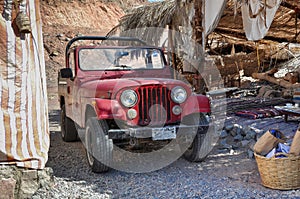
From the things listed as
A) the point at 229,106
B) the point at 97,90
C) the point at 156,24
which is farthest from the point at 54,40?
the point at 97,90

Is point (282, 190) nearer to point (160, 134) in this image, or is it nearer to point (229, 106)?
point (160, 134)

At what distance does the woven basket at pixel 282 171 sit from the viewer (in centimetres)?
382

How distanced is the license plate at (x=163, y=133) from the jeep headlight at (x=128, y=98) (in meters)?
0.46

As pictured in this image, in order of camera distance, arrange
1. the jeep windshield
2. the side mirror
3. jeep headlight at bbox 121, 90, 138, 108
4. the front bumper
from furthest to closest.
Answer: the jeep windshield, the side mirror, jeep headlight at bbox 121, 90, 138, 108, the front bumper

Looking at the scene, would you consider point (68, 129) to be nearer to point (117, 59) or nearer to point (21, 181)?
point (117, 59)

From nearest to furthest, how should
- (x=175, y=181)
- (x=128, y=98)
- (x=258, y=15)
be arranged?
(x=175, y=181)
(x=128, y=98)
(x=258, y=15)

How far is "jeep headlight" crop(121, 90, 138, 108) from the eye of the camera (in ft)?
15.0

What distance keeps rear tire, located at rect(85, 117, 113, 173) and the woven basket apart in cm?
188

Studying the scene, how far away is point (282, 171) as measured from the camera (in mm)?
3830

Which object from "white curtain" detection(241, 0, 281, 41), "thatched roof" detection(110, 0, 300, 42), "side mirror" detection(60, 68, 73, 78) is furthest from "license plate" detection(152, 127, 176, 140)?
"thatched roof" detection(110, 0, 300, 42)

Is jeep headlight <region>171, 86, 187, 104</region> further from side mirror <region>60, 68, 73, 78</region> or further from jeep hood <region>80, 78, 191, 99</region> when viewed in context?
side mirror <region>60, 68, 73, 78</region>

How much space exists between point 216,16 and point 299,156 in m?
3.48

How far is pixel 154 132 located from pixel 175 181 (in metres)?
0.68

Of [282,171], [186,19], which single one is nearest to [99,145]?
[282,171]
